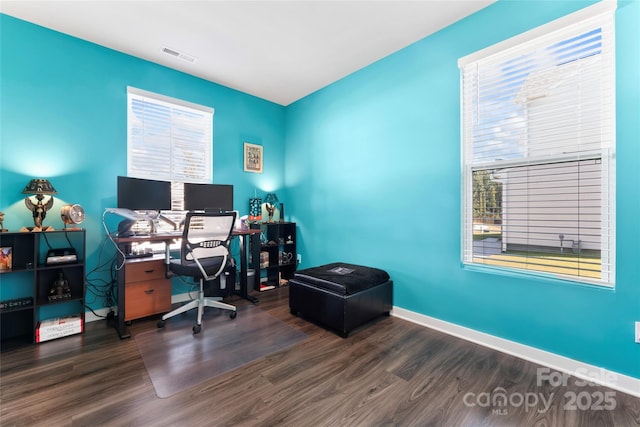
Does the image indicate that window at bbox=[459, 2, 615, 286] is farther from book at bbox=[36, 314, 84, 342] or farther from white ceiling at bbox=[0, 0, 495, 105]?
book at bbox=[36, 314, 84, 342]

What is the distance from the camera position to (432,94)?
8.31 feet

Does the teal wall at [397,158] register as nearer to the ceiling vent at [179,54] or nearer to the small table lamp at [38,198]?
the small table lamp at [38,198]

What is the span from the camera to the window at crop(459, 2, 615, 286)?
1731 millimetres

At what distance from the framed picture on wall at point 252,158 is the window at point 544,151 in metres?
2.78

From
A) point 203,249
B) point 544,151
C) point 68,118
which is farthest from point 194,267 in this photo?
point 544,151

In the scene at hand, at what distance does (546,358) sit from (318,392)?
66.5 inches

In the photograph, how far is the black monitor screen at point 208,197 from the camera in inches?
124

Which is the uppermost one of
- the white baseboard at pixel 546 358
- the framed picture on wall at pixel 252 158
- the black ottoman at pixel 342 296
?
the framed picture on wall at pixel 252 158

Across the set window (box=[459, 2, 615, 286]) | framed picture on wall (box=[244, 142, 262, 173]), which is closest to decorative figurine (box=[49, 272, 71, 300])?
framed picture on wall (box=[244, 142, 262, 173])

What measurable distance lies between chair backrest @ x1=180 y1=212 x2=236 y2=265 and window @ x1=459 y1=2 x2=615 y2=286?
231 centimetres

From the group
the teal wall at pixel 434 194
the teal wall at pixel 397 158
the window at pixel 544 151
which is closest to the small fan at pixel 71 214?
the teal wall at pixel 397 158

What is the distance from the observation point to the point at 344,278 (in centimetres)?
252

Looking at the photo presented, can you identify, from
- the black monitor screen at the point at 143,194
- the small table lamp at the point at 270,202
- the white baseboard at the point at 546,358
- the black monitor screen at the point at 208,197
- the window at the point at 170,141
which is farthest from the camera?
the small table lamp at the point at 270,202

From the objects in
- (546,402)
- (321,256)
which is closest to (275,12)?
(321,256)
